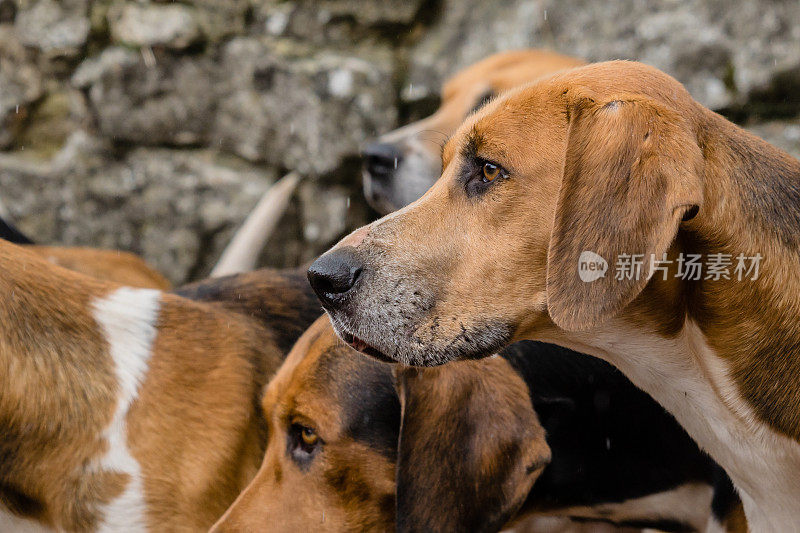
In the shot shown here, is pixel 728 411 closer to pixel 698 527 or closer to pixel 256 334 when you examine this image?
pixel 698 527

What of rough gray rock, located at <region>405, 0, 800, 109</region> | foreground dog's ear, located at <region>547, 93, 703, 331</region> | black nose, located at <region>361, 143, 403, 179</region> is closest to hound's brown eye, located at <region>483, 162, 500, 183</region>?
foreground dog's ear, located at <region>547, 93, 703, 331</region>

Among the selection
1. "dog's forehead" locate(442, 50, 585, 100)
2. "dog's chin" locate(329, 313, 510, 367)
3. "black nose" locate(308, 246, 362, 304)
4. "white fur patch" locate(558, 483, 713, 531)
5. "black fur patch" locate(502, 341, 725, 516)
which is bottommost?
"white fur patch" locate(558, 483, 713, 531)

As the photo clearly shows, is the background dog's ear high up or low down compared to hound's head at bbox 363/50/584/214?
down

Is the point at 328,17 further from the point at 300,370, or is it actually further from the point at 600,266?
the point at 600,266

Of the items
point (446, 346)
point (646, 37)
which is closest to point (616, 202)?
point (446, 346)

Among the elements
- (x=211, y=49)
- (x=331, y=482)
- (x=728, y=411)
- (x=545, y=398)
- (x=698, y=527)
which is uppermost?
(x=211, y=49)

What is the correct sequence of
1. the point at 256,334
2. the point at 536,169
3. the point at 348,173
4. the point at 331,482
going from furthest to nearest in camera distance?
the point at 348,173, the point at 256,334, the point at 331,482, the point at 536,169

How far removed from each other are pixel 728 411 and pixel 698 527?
87 centimetres

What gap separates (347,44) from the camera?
545cm

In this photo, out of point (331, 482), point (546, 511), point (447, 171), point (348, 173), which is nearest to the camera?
point (447, 171)

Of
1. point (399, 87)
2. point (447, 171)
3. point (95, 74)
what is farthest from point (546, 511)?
point (95, 74)

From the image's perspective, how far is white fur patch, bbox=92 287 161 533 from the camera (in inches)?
108

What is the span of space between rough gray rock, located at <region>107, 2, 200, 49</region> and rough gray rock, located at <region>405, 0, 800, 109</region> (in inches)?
58.1

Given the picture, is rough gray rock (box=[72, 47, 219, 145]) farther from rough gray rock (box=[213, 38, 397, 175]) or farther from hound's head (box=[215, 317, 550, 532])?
hound's head (box=[215, 317, 550, 532])
